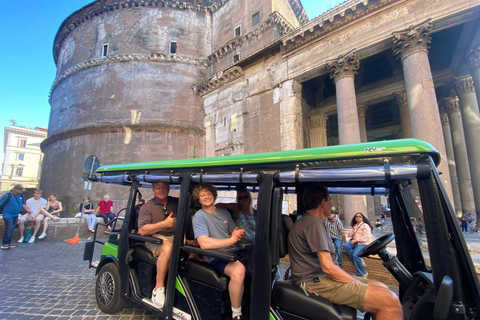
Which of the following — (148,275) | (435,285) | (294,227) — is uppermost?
(294,227)

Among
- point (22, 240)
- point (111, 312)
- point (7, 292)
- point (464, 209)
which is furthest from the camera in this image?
point (464, 209)

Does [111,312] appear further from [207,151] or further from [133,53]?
[133,53]

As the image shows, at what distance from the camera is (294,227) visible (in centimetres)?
233

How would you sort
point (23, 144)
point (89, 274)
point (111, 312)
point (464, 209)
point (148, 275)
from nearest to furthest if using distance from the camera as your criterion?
1. point (148, 275)
2. point (111, 312)
3. point (89, 274)
4. point (464, 209)
5. point (23, 144)

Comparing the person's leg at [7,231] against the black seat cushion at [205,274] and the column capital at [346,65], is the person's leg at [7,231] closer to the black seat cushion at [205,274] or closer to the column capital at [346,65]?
the black seat cushion at [205,274]

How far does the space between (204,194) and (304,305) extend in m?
1.43

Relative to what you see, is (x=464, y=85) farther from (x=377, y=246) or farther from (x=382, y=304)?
(x=382, y=304)

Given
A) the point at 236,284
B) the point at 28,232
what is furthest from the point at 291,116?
the point at 28,232

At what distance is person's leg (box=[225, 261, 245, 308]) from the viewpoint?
2.27m

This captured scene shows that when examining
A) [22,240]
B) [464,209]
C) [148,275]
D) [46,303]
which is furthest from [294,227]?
[464,209]

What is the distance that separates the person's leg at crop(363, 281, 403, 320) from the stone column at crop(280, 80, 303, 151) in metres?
9.65

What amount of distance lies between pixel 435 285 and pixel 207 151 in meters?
14.7

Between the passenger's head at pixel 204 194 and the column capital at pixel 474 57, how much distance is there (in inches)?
438

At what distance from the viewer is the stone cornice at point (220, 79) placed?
14.5m
